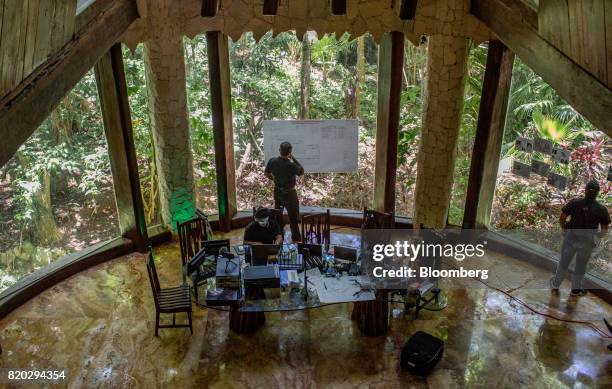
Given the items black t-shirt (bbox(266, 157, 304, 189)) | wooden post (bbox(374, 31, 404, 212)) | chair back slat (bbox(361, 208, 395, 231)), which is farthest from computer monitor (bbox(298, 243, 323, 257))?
wooden post (bbox(374, 31, 404, 212))

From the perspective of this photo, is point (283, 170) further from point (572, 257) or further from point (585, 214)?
point (572, 257)

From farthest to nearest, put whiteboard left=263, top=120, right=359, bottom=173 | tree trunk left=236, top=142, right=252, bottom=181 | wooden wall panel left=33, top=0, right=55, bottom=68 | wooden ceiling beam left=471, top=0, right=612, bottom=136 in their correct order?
tree trunk left=236, top=142, right=252, bottom=181
whiteboard left=263, top=120, right=359, bottom=173
wooden ceiling beam left=471, top=0, right=612, bottom=136
wooden wall panel left=33, top=0, right=55, bottom=68

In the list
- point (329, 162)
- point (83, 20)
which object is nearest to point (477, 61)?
point (329, 162)

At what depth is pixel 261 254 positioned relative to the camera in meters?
4.79

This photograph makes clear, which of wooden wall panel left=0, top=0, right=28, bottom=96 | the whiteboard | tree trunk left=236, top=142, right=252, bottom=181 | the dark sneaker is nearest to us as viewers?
wooden wall panel left=0, top=0, right=28, bottom=96

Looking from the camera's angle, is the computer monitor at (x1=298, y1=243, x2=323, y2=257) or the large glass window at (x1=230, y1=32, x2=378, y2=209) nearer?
the computer monitor at (x1=298, y1=243, x2=323, y2=257)

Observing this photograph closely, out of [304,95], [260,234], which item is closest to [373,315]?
[260,234]

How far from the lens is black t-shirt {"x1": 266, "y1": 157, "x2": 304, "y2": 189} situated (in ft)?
19.6

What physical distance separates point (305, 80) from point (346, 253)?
432 cm

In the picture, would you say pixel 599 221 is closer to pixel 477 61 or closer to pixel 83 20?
pixel 477 61

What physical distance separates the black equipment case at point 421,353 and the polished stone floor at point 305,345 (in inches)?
3.6

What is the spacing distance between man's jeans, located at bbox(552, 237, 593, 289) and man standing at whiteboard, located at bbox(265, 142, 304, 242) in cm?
315

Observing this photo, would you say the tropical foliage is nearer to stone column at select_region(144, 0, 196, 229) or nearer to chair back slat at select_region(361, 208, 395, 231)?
stone column at select_region(144, 0, 196, 229)

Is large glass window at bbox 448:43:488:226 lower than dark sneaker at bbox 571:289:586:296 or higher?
higher
